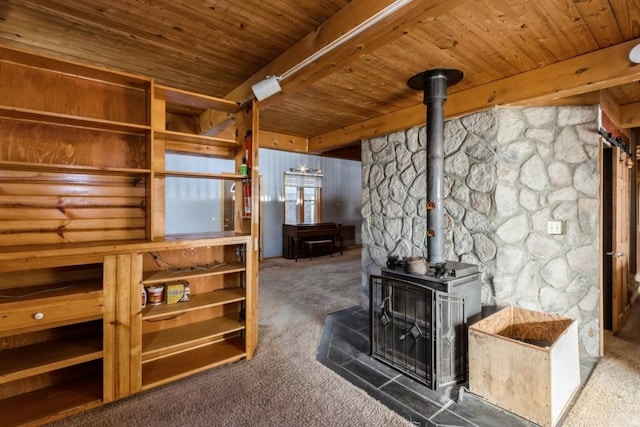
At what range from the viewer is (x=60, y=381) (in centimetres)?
210

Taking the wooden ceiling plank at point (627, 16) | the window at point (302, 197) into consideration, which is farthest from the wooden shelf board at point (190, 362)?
the window at point (302, 197)

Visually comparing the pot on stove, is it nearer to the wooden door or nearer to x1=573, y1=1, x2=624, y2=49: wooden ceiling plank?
x1=573, y1=1, x2=624, y2=49: wooden ceiling plank

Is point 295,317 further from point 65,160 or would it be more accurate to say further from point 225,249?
point 65,160

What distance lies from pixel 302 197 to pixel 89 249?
649 centimetres

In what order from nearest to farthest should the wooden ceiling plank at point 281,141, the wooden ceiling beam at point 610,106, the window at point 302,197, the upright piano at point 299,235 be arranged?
1. the wooden ceiling beam at point 610,106
2. the wooden ceiling plank at point 281,141
3. the upright piano at point 299,235
4. the window at point 302,197

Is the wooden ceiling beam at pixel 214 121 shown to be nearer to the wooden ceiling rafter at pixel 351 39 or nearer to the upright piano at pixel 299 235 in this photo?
the wooden ceiling rafter at pixel 351 39

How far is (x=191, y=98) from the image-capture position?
244 cm

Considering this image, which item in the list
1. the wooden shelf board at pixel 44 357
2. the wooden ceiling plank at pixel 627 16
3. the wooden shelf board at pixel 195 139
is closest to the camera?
the wooden ceiling plank at pixel 627 16

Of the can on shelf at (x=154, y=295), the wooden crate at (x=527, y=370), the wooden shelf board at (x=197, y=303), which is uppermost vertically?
the can on shelf at (x=154, y=295)

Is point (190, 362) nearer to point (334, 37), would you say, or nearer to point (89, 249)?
point (89, 249)

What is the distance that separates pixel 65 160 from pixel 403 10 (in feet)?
7.53

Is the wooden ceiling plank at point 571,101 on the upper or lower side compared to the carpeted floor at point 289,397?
upper

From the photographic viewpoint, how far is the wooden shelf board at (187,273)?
7.02ft

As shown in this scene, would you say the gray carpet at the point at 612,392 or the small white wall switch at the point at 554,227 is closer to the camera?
the gray carpet at the point at 612,392
